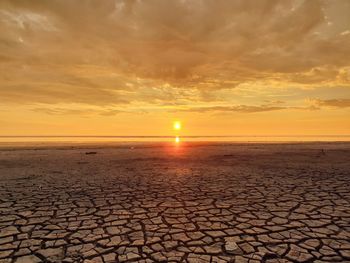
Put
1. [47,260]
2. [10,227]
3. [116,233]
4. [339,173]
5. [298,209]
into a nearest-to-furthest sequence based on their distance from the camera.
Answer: [47,260] → [116,233] → [10,227] → [298,209] → [339,173]

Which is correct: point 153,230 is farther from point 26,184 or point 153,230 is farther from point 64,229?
point 26,184

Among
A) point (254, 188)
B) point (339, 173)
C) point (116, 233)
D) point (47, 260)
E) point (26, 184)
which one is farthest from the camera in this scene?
point (339, 173)

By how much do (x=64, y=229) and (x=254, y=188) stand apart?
192 inches

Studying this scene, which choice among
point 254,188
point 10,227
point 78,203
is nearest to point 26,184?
point 78,203

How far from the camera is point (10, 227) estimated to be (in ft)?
15.3

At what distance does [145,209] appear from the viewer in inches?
222

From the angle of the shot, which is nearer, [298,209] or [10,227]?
[10,227]

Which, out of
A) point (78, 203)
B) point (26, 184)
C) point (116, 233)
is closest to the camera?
point (116, 233)

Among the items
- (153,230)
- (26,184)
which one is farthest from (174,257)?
(26,184)

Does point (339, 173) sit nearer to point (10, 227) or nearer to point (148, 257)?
point (148, 257)

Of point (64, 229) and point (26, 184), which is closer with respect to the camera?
point (64, 229)

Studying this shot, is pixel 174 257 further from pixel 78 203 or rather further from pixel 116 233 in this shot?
pixel 78 203

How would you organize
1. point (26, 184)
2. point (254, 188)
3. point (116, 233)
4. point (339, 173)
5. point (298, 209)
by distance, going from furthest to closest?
point (339, 173)
point (26, 184)
point (254, 188)
point (298, 209)
point (116, 233)

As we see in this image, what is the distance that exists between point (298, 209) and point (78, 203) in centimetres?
450
